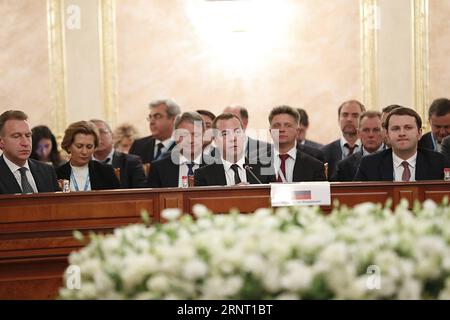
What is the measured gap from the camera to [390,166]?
614 cm

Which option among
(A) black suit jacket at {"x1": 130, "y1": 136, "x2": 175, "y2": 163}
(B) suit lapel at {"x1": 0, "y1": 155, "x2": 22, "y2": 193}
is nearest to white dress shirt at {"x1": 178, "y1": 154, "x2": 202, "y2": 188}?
(B) suit lapel at {"x1": 0, "y1": 155, "x2": 22, "y2": 193}

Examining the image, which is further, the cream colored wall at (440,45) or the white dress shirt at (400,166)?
the cream colored wall at (440,45)

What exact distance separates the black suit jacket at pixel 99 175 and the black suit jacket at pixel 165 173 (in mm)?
394

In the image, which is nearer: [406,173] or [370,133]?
[406,173]

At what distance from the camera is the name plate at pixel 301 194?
5047mm

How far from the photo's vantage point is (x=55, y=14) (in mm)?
10156

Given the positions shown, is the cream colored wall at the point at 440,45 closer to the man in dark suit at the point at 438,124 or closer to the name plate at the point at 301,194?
the man in dark suit at the point at 438,124

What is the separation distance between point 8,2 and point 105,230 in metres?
5.65

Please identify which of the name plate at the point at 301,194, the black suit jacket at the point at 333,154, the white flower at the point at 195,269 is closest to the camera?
the white flower at the point at 195,269

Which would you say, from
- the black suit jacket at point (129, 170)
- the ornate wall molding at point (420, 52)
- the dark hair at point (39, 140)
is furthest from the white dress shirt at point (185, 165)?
the ornate wall molding at point (420, 52)

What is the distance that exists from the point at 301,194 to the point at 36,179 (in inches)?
75.9

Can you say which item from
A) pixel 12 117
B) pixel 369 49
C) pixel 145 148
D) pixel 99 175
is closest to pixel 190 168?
pixel 99 175

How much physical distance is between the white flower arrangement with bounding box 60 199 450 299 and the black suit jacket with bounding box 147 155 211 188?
4.48 meters

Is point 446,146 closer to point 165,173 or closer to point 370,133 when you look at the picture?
point 370,133
